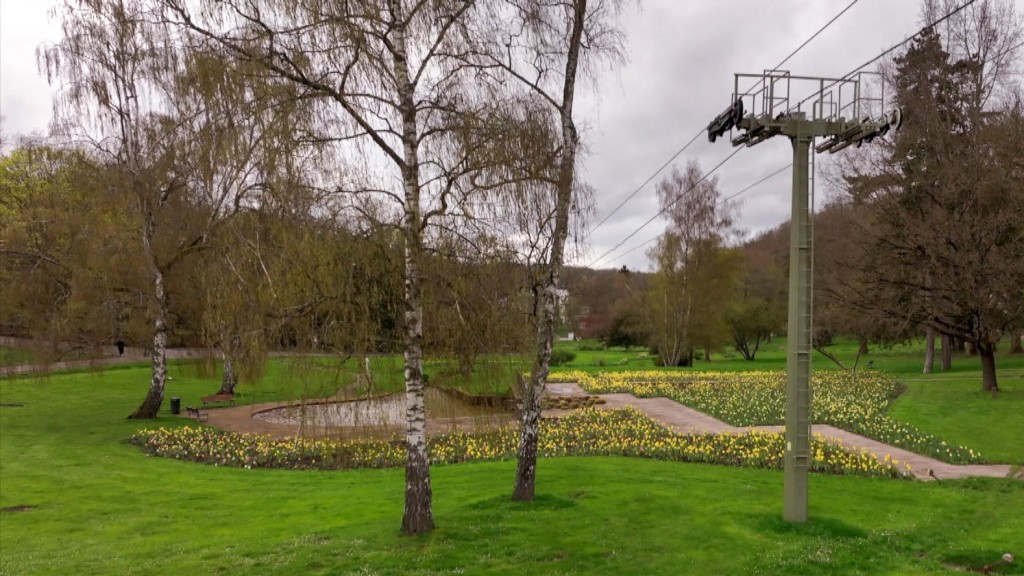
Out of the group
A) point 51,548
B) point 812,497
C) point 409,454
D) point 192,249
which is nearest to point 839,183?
point 812,497

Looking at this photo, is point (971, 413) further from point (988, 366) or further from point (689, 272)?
point (689, 272)

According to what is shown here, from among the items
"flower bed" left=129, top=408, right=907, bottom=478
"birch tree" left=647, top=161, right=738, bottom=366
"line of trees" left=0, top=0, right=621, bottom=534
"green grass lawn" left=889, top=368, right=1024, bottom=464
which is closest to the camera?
"line of trees" left=0, top=0, right=621, bottom=534

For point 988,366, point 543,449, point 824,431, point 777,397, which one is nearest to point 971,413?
point 988,366

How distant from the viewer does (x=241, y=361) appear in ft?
21.0

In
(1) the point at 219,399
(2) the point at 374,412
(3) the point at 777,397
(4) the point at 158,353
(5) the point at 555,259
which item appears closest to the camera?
(2) the point at 374,412

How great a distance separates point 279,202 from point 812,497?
26.7 feet

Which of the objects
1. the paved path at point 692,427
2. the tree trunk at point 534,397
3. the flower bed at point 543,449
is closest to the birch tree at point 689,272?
the paved path at point 692,427

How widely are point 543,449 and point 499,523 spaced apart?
6077 millimetres

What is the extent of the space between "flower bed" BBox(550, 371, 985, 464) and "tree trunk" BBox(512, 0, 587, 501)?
8.74 metres

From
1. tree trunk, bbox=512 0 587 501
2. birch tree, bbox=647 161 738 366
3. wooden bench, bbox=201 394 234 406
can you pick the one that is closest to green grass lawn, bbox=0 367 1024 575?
tree trunk, bbox=512 0 587 501

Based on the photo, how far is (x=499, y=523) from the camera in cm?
840

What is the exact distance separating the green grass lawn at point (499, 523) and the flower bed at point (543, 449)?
713mm

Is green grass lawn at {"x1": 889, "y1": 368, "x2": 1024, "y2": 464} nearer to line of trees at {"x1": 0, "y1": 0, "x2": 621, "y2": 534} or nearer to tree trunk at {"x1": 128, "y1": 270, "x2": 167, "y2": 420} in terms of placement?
line of trees at {"x1": 0, "y1": 0, "x2": 621, "y2": 534}

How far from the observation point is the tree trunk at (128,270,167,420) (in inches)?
751
